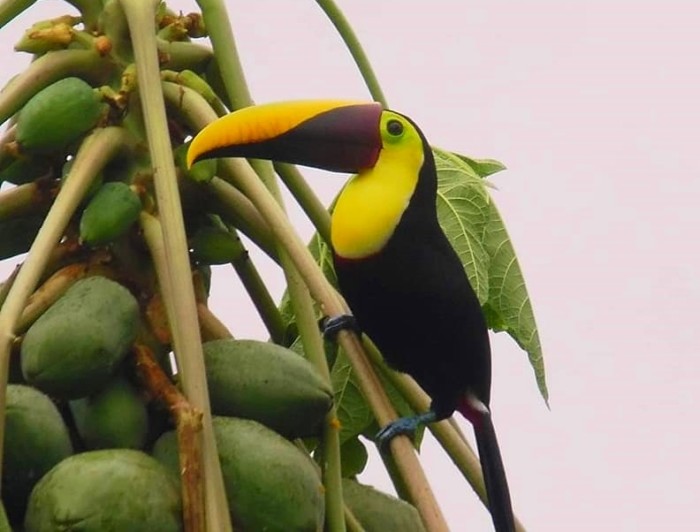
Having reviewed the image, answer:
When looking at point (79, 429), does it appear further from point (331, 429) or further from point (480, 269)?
point (480, 269)

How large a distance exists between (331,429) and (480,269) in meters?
0.47

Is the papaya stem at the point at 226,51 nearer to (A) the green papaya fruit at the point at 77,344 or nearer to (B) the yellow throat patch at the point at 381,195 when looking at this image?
(B) the yellow throat patch at the point at 381,195

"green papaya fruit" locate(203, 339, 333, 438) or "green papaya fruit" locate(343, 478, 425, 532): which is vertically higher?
"green papaya fruit" locate(203, 339, 333, 438)

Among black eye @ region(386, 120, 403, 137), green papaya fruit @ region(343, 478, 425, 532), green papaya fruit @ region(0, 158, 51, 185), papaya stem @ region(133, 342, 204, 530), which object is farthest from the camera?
black eye @ region(386, 120, 403, 137)

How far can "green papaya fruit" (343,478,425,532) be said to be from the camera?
1.35 m

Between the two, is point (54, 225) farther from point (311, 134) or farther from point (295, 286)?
point (311, 134)

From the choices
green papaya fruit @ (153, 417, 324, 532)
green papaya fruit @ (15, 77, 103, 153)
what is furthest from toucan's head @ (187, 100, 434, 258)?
green papaya fruit @ (153, 417, 324, 532)

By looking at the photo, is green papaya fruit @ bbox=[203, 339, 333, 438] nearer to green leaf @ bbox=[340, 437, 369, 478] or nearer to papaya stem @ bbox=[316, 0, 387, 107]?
green leaf @ bbox=[340, 437, 369, 478]

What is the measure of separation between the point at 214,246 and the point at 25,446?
0.36m

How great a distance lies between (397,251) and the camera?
5.28 ft

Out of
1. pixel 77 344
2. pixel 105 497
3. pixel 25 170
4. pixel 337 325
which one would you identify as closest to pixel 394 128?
pixel 337 325

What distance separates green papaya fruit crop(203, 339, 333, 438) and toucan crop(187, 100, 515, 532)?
22 cm

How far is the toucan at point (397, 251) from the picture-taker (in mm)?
1519

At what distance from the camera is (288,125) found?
4.87 ft
